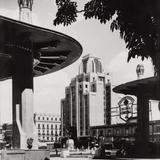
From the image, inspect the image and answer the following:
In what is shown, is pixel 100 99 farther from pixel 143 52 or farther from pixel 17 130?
pixel 143 52

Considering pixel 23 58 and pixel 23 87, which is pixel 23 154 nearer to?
pixel 23 87

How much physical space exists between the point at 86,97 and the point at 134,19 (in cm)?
13349

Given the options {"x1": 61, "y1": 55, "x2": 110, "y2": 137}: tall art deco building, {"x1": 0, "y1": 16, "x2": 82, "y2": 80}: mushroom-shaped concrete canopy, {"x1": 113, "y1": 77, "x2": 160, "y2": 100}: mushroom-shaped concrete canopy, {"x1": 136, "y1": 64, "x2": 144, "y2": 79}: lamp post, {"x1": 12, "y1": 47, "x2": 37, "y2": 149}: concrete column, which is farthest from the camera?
{"x1": 61, "y1": 55, "x2": 110, "y2": 137}: tall art deco building

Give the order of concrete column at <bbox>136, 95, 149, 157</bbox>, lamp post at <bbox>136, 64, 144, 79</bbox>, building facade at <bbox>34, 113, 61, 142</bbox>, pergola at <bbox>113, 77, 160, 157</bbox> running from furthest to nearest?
building facade at <bbox>34, 113, 61, 142</bbox> < lamp post at <bbox>136, 64, 144, 79</bbox> < concrete column at <bbox>136, 95, 149, 157</bbox> < pergola at <bbox>113, 77, 160, 157</bbox>

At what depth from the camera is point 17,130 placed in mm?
33125

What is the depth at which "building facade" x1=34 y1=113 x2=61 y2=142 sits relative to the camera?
153 meters

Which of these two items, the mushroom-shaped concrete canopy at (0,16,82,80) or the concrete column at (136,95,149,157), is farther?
the concrete column at (136,95,149,157)

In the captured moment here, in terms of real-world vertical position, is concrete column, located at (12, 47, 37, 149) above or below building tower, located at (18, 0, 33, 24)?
below

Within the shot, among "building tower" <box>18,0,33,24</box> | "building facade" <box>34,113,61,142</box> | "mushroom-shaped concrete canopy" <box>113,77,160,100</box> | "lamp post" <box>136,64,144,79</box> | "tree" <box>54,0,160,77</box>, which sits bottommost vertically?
"building facade" <box>34,113,61,142</box>

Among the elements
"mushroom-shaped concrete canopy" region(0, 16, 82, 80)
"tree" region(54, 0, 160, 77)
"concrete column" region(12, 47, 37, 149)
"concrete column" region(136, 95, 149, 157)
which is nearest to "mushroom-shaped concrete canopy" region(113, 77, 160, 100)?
"concrete column" region(136, 95, 149, 157)

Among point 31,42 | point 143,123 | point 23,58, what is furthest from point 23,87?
point 143,123

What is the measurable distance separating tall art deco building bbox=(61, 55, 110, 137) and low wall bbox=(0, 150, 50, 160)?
104699 millimetres

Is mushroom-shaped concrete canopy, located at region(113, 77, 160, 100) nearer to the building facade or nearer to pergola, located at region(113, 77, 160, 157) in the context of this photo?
pergola, located at region(113, 77, 160, 157)

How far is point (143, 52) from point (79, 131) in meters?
141
